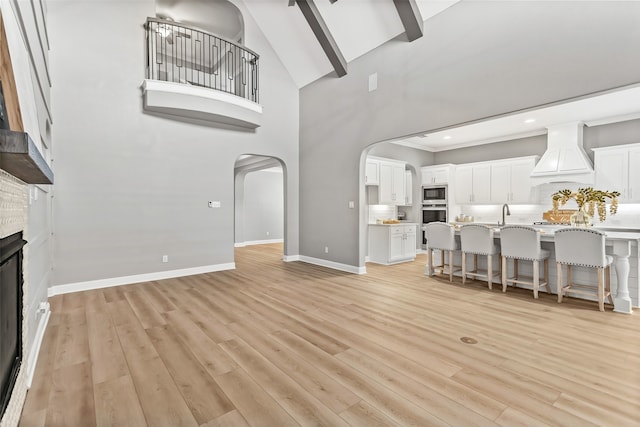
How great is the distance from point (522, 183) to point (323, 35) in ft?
19.1

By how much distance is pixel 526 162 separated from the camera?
24.1 feet

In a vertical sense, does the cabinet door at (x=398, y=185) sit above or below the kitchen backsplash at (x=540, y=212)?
above

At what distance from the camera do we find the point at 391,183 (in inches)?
315

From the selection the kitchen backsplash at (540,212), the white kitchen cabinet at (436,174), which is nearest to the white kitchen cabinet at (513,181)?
the kitchen backsplash at (540,212)

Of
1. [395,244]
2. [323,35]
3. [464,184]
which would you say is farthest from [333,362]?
[464,184]

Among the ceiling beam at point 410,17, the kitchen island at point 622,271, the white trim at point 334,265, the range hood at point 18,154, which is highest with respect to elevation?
the ceiling beam at point 410,17

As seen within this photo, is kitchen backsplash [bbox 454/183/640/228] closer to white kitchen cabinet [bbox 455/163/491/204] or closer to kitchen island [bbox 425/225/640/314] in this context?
white kitchen cabinet [bbox 455/163/491/204]

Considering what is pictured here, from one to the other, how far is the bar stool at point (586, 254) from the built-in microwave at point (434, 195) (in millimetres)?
4537

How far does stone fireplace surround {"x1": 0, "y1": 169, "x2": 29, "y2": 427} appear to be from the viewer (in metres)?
1.36

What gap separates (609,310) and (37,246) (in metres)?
6.32

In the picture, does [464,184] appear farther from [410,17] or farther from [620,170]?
[410,17]

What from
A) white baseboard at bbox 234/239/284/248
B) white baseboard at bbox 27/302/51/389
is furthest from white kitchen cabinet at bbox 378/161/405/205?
white baseboard at bbox 27/302/51/389

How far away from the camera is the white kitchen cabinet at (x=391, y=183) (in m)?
7.76

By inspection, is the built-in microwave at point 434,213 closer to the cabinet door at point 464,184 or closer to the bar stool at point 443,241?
the cabinet door at point 464,184
